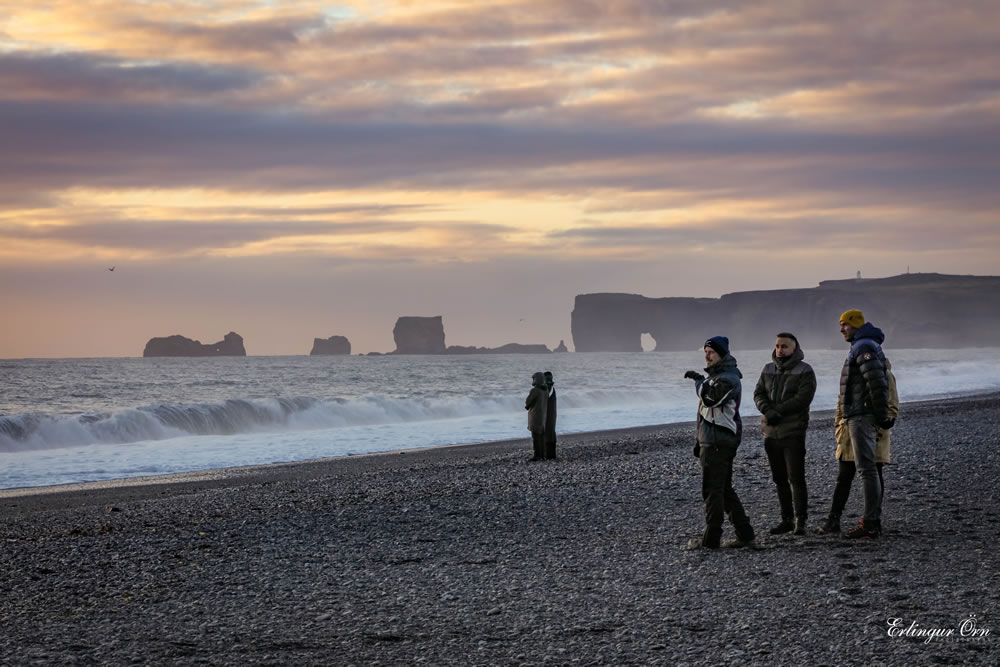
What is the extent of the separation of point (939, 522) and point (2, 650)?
8345 mm

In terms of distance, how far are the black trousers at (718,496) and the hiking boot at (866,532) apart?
94 centimetres

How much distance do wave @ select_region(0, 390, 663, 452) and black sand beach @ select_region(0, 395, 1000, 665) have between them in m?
14.5

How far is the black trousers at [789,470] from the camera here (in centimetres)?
895

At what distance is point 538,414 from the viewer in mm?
18141

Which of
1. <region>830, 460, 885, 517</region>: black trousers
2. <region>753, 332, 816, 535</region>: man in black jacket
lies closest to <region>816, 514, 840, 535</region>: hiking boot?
<region>830, 460, 885, 517</region>: black trousers

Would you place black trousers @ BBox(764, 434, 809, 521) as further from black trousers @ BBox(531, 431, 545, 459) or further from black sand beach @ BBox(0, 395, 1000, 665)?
black trousers @ BBox(531, 431, 545, 459)

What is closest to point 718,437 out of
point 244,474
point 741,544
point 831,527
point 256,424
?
point 741,544

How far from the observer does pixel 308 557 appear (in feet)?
29.7

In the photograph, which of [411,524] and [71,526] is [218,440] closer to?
[71,526]

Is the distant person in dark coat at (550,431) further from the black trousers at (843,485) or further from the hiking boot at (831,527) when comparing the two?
the black trousers at (843,485)

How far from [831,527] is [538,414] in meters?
9.49

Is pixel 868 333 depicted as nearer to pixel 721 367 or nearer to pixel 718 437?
pixel 721 367

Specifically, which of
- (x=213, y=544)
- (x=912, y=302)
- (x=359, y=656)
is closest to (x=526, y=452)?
(x=213, y=544)

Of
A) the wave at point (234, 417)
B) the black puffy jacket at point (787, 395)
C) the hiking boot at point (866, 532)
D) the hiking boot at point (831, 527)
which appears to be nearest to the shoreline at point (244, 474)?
the wave at point (234, 417)
